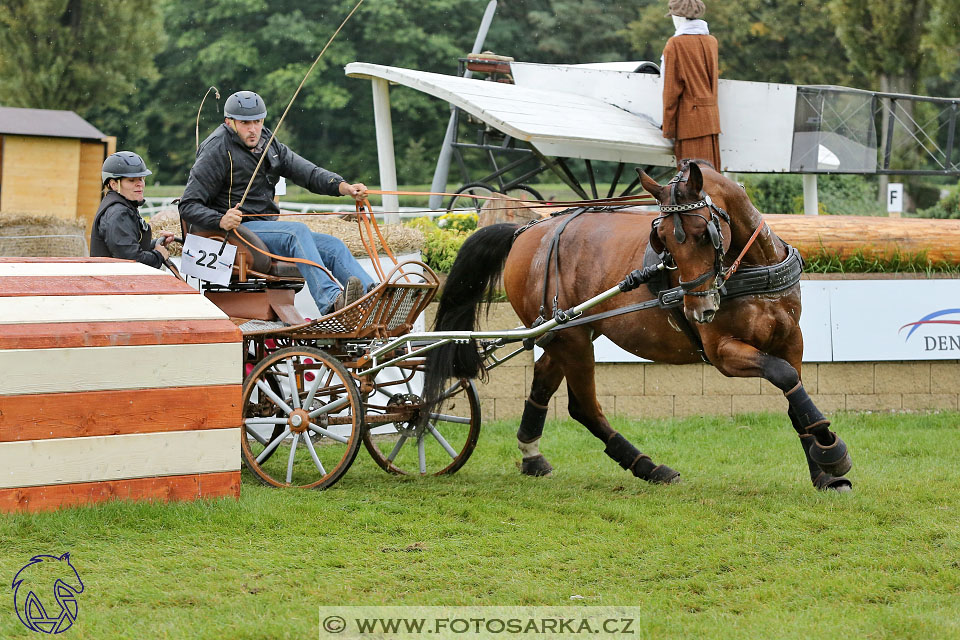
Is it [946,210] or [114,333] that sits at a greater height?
[114,333]

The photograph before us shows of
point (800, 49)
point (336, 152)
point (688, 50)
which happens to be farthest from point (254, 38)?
point (688, 50)

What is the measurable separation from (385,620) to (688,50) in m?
7.66

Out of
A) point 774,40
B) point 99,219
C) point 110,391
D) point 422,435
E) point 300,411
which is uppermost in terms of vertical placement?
point 774,40

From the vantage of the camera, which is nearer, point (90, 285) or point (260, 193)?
point (90, 285)

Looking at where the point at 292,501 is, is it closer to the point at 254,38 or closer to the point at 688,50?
the point at 688,50

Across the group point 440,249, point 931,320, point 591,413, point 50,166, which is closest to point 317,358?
point 591,413

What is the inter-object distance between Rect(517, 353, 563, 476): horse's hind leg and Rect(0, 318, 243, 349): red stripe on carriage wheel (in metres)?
2.23

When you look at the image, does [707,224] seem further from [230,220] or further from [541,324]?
[230,220]

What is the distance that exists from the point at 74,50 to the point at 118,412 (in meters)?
21.9

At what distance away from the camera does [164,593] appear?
440cm

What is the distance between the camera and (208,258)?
6.75 metres

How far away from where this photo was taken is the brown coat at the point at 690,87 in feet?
34.7

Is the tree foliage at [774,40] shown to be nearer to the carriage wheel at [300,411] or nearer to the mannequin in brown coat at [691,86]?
the mannequin in brown coat at [691,86]

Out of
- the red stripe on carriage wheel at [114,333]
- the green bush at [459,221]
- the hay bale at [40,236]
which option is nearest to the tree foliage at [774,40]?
the green bush at [459,221]
